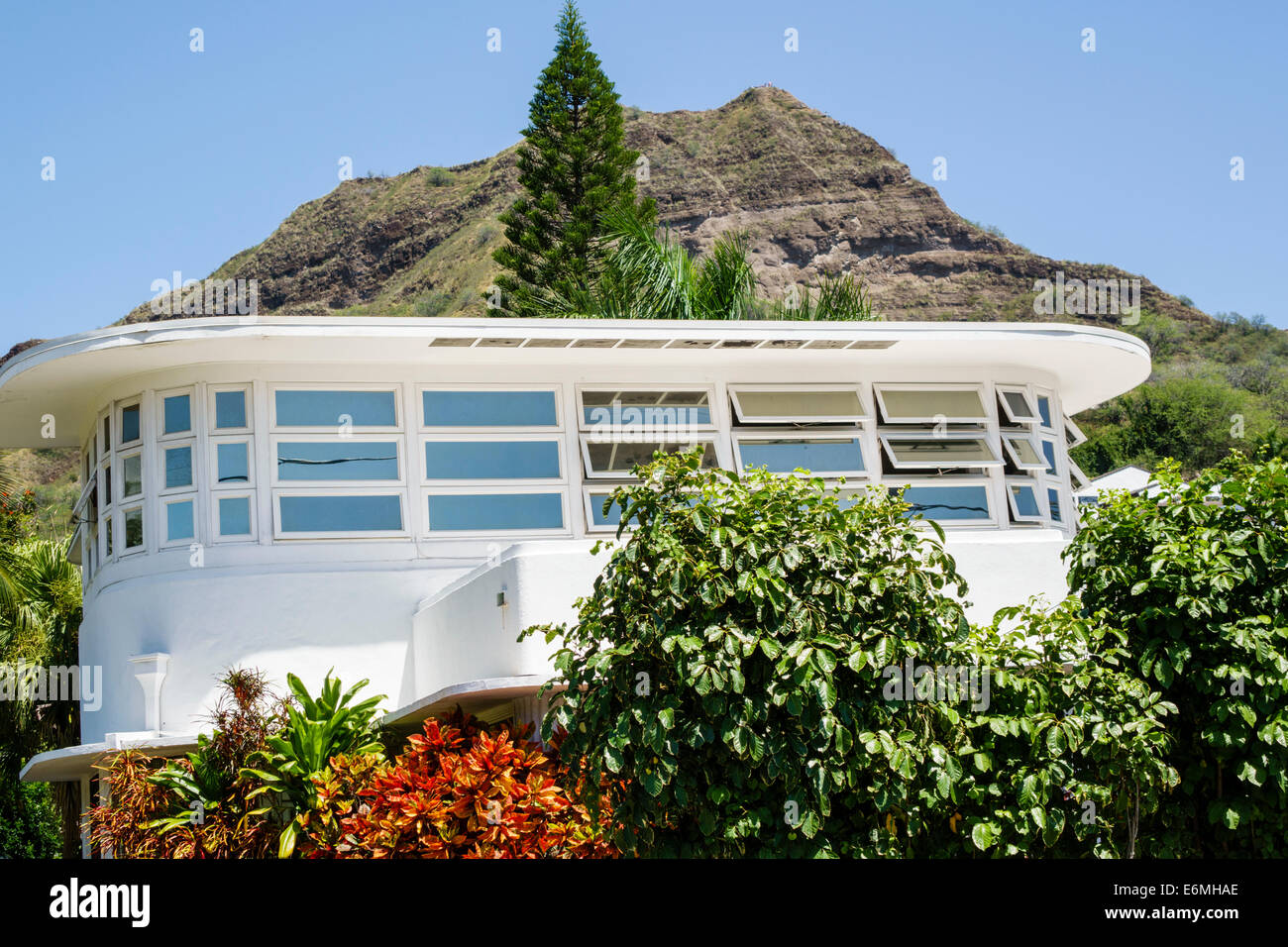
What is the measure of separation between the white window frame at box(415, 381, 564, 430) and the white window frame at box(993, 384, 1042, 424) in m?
3.97

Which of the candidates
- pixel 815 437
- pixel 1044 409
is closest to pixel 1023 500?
pixel 1044 409

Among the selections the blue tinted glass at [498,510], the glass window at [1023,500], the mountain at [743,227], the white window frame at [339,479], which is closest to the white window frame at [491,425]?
the white window frame at [339,479]

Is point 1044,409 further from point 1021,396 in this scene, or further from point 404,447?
point 404,447

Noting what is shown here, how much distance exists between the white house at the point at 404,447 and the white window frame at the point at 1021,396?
0.03 metres

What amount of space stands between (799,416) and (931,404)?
125 cm

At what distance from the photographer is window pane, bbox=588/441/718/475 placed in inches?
470

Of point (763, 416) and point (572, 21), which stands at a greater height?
point (572, 21)

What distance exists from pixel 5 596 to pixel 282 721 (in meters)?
8.17

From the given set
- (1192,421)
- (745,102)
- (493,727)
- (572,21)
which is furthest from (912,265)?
(493,727)

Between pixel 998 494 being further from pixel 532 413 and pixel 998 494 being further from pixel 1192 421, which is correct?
pixel 1192 421

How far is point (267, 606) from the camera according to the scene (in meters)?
11.1

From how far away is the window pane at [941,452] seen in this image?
488 inches

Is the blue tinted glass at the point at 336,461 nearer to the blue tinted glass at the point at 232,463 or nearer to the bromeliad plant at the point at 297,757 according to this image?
the blue tinted glass at the point at 232,463
